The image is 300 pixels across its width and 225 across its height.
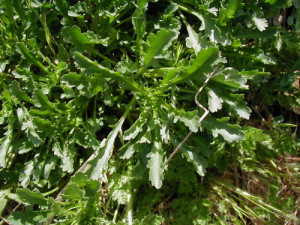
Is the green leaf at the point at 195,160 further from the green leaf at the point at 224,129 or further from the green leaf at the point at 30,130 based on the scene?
the green leaf at the point at 30,130

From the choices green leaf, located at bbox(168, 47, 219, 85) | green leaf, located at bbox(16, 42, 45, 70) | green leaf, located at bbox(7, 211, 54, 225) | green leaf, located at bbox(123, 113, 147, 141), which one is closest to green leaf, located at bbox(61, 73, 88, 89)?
green leaf, located at bbox(16, 42, 45, 70)

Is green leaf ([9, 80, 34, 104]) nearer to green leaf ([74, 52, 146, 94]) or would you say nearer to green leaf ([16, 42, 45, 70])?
green leaf ([16, 42, 45, 70])

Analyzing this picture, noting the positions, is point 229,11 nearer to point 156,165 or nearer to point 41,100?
point 156,165

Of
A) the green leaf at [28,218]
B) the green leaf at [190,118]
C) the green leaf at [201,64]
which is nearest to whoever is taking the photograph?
the green leaf at [201,64]

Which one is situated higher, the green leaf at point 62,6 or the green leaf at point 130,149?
the green leaf at point 62,6

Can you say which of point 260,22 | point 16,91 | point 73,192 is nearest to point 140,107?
point 73,192

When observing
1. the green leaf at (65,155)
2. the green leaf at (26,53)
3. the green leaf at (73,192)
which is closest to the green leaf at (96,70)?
the green leaf at (26,53)

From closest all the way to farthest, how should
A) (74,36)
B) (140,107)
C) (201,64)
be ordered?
(201,64)
(74,36)
(140,107)
